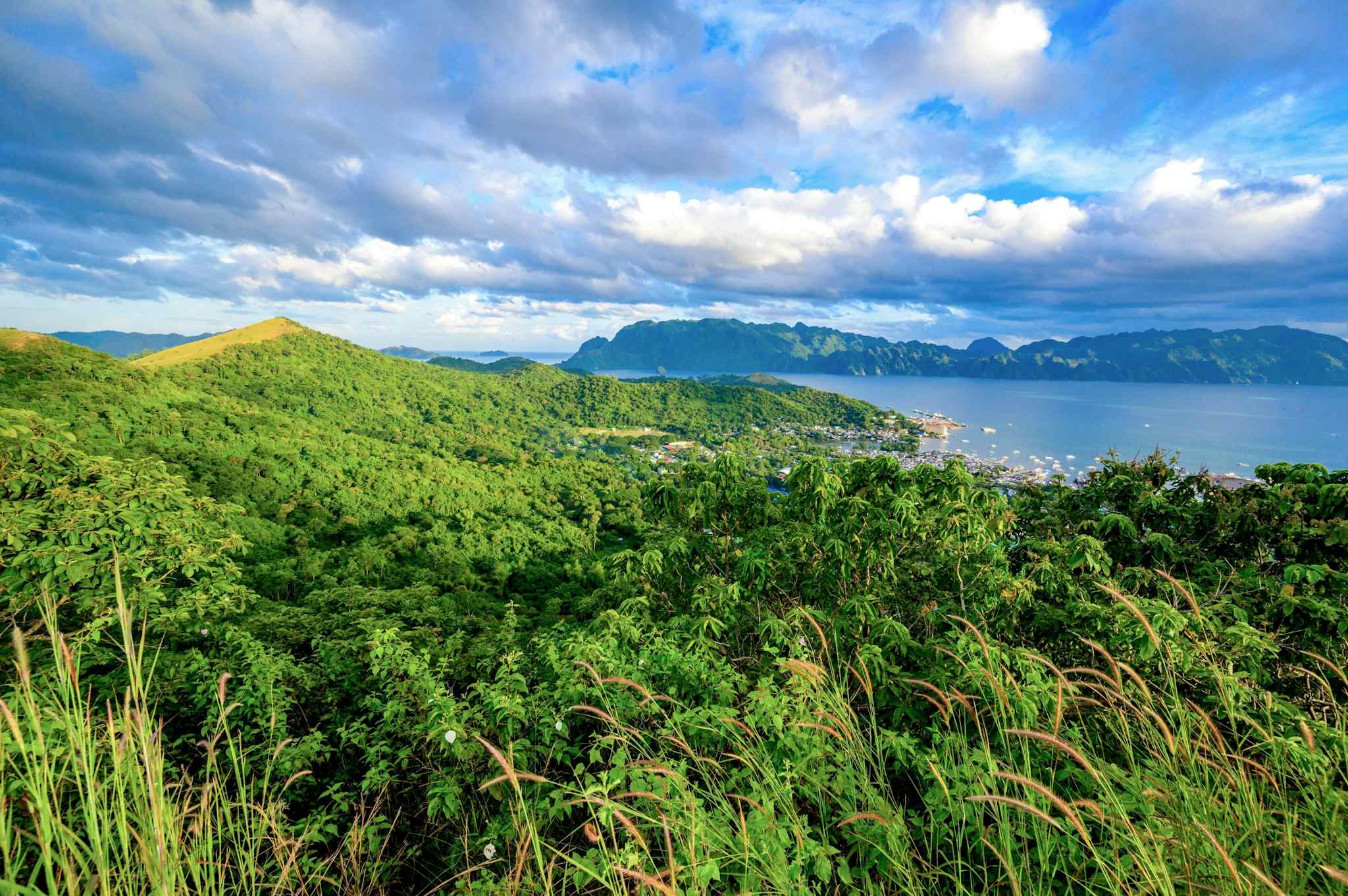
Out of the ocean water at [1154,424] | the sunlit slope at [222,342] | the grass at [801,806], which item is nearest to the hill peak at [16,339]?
the sunlit slope at [222,342]

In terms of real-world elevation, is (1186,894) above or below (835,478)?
below

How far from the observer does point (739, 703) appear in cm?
305

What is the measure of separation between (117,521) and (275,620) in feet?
18.3

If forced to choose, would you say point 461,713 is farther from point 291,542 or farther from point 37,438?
point 291,542

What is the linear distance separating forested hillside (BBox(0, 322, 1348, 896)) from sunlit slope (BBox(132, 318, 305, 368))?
104 m

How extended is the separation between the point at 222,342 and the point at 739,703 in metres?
127

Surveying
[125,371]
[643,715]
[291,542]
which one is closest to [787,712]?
[643,715]

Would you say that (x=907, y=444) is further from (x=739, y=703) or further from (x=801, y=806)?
(x=801, y=806)

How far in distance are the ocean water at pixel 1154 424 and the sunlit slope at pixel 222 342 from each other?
126 m

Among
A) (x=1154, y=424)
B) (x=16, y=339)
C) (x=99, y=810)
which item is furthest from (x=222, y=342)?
(x=1154, y=424)

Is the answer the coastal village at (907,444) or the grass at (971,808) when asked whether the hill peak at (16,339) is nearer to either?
the coastal village at (907,444)

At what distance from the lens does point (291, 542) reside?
29.1 metres

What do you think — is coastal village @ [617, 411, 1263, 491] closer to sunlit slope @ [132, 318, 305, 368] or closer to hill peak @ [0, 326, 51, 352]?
hill peak @ [0, 326, 51, 352]

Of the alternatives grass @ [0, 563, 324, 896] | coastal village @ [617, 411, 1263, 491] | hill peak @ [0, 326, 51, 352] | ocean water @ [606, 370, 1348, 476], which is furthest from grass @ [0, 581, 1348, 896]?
hill peak @ [0, 326, 51, 352]
